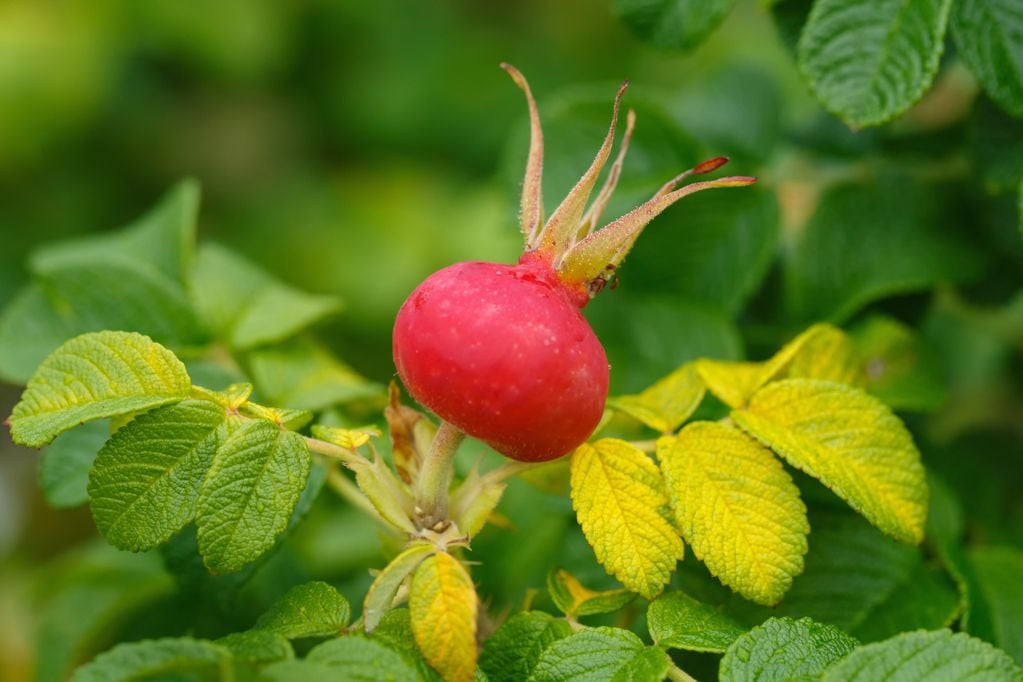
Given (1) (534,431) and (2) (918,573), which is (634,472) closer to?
(1) (534,431)

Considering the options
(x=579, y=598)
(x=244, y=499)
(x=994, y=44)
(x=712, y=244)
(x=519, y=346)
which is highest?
(x=994, y=44)

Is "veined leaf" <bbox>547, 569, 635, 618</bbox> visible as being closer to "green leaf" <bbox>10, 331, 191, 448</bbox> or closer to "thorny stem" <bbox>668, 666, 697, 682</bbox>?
"thorny stem" <bbox>668, 666, 697, 682</bbox>

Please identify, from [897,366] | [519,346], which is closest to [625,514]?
[519,346]

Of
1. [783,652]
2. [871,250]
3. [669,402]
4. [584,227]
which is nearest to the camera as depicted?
[783,652]

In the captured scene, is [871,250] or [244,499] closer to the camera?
[244,499]

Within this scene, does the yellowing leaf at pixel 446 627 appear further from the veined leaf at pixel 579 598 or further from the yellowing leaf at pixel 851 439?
the yellowing leaf at pixel 851 439

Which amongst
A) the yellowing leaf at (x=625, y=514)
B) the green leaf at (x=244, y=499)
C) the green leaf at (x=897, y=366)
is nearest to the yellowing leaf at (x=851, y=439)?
the yellowing leaf at (x=625, y=514)

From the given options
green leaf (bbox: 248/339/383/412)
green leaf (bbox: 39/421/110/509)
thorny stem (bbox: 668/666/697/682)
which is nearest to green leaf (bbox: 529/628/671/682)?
thorny stem (bbox: 668/666/697/682)

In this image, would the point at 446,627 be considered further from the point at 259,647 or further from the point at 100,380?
the point at 100,380
